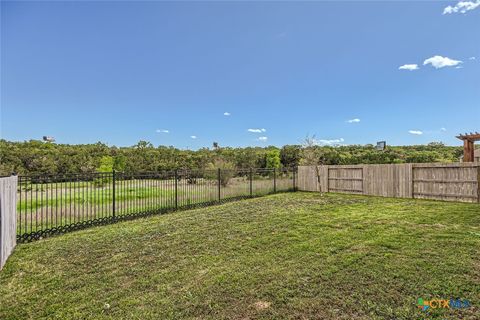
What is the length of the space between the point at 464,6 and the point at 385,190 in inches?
272

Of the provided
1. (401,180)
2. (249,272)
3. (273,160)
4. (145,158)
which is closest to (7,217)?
(249,272)

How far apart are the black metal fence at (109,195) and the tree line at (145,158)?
6.58 metres

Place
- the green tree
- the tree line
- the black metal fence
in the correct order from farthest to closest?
the green tree → the tree line → the black metal fence

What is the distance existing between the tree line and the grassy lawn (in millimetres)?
10139

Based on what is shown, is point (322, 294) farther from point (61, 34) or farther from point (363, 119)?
point (363, 119)

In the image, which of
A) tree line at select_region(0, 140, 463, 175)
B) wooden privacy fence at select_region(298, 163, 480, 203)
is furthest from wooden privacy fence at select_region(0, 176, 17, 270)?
wooden privacy fence at select_region(298, 163, 480, 203)

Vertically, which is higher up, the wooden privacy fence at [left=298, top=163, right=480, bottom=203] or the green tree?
the green tree

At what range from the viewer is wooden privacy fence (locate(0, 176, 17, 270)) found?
388 cm

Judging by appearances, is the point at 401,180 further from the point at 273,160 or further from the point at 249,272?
the point at 273,160

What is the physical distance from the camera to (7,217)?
4.27 m

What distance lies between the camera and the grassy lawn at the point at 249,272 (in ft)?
8.54

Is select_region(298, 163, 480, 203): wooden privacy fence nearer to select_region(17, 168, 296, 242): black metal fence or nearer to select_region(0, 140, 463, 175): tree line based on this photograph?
select_region(0, 140, 463, 175): tree line

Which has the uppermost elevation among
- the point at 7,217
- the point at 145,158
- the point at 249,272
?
the point at 145,158

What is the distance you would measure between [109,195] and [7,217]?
9.05 feet
